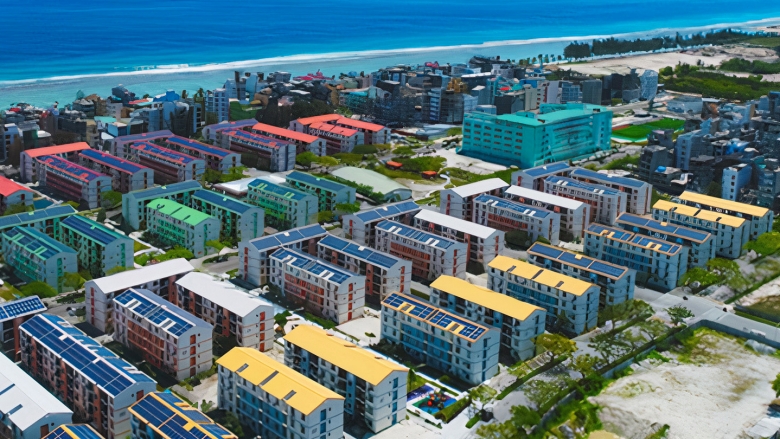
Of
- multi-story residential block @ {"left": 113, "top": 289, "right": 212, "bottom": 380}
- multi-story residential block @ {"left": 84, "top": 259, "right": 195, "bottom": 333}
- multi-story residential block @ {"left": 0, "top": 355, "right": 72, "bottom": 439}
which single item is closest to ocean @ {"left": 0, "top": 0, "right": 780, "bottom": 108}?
multi-story residential block @ {"left": 84, "top": 259, "right": 195, "bottom": 333}

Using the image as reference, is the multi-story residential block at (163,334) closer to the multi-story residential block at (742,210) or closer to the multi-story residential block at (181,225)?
the multi-story residential block at (181,225)

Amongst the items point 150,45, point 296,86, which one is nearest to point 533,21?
point 150,45

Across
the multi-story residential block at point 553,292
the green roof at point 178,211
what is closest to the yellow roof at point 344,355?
the multi-story residential block at point 553,292

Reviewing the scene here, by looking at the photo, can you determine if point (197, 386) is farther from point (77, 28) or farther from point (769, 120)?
point (77, 28)

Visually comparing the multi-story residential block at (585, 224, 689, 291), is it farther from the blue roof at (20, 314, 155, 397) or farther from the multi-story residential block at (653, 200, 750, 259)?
the blue roof at (20, 314, 155, 397)

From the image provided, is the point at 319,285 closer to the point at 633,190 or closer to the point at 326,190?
the point at 326,190

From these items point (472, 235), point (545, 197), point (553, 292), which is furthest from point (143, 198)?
point (553, 292)
